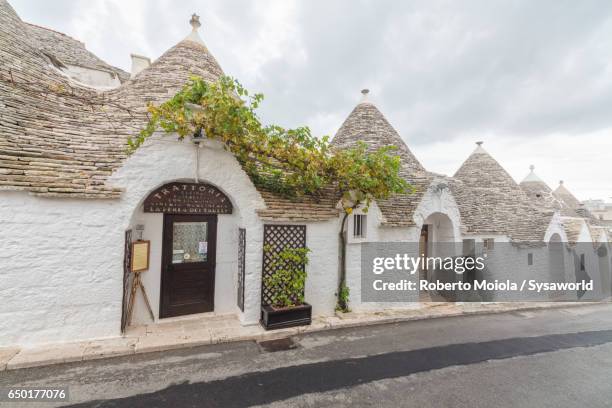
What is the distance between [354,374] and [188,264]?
15.6 feet

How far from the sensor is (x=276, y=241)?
7117 mm

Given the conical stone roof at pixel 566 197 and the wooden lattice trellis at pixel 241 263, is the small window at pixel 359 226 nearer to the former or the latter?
the wooden lattice trellis at pixel 241 263

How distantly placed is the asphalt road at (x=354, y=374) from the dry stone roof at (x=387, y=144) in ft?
12.6

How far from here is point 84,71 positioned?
37.7ft

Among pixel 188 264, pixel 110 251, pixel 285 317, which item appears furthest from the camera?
pixel 188 264

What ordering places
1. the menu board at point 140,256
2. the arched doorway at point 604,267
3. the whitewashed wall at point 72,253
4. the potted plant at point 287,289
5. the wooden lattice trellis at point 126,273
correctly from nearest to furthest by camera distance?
1. the whitewashed wall at point 72,253
2. the wooden lattice trellis at point 126,273
3. the menu board at point 140,256
4. the potted plant at point 287,289
5. the arched doorway at point 604,267

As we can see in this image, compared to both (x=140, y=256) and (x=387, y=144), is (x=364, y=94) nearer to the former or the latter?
(x=387, y=144)

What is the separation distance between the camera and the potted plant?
6.61 m

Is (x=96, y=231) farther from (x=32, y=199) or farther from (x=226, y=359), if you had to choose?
(x=226, y=359)

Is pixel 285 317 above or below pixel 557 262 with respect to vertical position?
below

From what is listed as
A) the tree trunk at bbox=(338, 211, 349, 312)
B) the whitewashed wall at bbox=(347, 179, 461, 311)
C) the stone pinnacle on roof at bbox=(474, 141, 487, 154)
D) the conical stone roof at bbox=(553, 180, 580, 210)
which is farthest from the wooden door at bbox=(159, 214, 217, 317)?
the conical stone roof at bbox=(553, 180, 580, 210)

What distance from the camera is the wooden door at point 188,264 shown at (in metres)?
6.69

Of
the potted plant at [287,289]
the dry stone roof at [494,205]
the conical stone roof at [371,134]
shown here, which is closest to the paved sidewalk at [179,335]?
the potted plant at [287,289]

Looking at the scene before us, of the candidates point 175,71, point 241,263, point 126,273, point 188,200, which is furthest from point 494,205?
point 126,273
